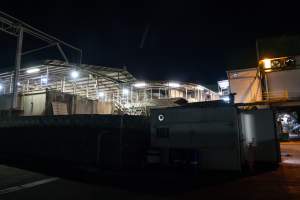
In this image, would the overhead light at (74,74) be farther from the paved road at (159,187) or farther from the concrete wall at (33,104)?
the paved road at (159,187)

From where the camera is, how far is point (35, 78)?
82.8 feet

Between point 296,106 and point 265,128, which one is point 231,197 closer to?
point 265,128

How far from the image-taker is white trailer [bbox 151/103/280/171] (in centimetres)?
804

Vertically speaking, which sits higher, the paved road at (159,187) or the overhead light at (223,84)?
the overhead light at (223,84)

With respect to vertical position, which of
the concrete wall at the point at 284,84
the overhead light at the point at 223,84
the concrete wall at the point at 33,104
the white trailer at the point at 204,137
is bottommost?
the white trailer at the point at 204,137

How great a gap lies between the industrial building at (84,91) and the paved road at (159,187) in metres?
12.1

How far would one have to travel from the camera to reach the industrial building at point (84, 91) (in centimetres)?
2138

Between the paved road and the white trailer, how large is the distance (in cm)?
69

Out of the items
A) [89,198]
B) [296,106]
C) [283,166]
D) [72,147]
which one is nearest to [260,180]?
[283,166]

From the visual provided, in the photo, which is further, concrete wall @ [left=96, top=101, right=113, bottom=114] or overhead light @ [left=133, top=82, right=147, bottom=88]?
overhead light @ [left=133, top=82, right=147, bottom=88]

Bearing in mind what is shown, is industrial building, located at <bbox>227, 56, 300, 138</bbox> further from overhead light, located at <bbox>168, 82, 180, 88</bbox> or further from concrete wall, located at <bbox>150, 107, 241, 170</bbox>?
concrete wall, located at <bbox>150, 107, 241, 170</bbox>

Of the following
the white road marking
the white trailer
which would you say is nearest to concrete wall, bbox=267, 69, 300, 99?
the white trailer

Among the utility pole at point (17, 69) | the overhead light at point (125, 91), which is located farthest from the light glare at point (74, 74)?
the overhead light at point (125, 91)

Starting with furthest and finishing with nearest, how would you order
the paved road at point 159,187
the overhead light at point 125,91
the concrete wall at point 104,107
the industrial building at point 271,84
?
the overhead light at point 125,91, the concrete wall at point 104,107, the industrial building at point 271,84, the paved road at point 159,187
